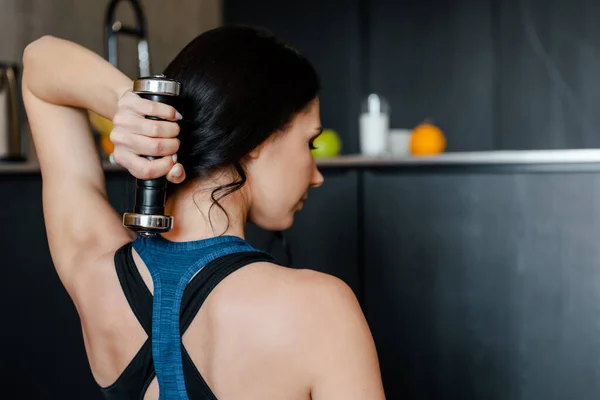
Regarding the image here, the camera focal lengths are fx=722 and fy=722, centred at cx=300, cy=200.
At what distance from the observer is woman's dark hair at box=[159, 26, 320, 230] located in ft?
2.68

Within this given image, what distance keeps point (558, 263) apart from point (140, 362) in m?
1.11

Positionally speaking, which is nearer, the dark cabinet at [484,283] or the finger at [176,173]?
the finger at [176,173]

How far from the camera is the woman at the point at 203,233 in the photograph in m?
0.74

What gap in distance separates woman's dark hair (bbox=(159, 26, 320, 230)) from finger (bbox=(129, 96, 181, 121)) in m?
0.09

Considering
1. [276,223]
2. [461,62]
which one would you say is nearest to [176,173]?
[276,223]

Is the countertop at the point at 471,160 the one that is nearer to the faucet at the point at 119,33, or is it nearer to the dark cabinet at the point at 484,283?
the dark cabinet at the point at 484,283

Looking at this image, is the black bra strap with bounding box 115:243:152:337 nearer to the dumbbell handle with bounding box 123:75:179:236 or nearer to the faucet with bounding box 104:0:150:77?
the dumbbell handle with bounding box 123:75:179:236

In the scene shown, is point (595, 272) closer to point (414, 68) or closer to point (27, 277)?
point (27, 277)

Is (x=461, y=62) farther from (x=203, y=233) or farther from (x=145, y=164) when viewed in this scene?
(x=145, y=164)

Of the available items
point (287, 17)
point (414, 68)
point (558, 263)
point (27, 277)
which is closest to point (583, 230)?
point (558, 263)

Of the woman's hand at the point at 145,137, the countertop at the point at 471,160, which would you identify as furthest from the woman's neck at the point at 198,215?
the countertop at the point at 471,160

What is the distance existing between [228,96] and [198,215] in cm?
14

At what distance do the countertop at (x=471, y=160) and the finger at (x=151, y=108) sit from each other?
1079 mm

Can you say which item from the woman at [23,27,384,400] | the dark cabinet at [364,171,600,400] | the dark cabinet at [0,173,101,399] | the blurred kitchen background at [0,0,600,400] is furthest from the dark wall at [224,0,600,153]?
the woman at [23,27,384,400]
